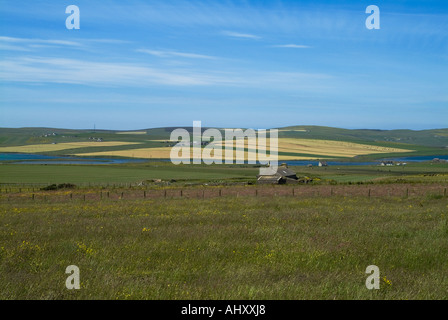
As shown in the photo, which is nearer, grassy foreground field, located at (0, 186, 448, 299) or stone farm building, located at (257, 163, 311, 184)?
grassy foreground field, located at (0, 186, 448, 299)

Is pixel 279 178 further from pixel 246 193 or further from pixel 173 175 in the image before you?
pixel 173 175

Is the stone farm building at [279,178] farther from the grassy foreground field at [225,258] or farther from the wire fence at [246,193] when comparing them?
the grassy foreground field at [225,258]

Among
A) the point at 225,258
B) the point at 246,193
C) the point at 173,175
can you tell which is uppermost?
the point at 225,258

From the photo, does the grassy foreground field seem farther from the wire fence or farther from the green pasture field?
the green pasture field

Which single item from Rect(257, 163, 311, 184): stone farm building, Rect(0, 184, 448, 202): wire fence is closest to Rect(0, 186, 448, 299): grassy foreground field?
Rect(0, 184, 448, 202): wire fence

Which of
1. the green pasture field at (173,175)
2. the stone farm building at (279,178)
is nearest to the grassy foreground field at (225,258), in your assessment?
the stone farm building at (279,178)

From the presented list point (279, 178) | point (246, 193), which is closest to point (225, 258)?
point (246, 193)

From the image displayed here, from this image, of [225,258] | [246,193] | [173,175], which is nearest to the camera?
[225,258]

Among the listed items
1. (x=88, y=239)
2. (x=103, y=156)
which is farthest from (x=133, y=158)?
(x=88, y=239)
